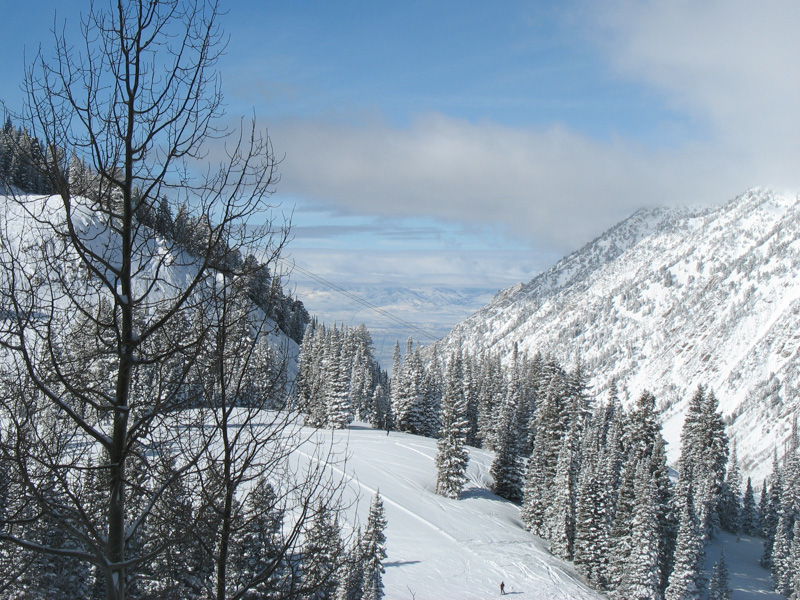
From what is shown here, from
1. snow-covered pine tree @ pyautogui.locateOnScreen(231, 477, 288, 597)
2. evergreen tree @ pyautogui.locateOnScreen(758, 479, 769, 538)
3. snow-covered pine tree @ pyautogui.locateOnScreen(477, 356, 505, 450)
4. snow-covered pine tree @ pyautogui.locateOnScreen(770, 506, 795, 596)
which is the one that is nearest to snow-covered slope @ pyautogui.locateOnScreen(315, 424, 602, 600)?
snow-covered pine tree @ pyautogui.locateOnScreen(477, 356, 505, 450)

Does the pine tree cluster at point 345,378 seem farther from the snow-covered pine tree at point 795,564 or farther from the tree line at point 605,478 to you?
the snow-covered pine tree at point 795,564

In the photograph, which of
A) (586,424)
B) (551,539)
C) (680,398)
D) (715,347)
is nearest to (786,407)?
(680,398)

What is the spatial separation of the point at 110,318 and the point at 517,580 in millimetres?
33275

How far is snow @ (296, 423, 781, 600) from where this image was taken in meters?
30.2

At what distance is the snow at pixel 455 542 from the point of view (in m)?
30.2

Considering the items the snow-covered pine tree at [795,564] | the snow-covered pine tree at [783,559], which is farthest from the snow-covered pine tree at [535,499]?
the snow-covered pine tree at [783,559]

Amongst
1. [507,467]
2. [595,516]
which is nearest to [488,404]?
[507,467]

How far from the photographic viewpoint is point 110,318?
5.25m

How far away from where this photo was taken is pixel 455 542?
1415 inches

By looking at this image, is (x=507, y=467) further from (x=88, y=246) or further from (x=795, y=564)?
(x=88, y=246)

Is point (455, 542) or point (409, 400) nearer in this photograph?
point (455, 542)

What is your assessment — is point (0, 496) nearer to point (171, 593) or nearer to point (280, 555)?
point (171, 593)

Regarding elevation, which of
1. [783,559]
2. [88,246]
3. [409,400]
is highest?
[409,400]

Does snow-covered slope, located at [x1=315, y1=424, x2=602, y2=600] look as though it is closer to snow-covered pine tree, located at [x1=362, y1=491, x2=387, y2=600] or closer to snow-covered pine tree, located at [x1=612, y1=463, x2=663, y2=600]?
snow-covered pine tree, located at [x1=362, y1=491, x2=387, y2=600]
